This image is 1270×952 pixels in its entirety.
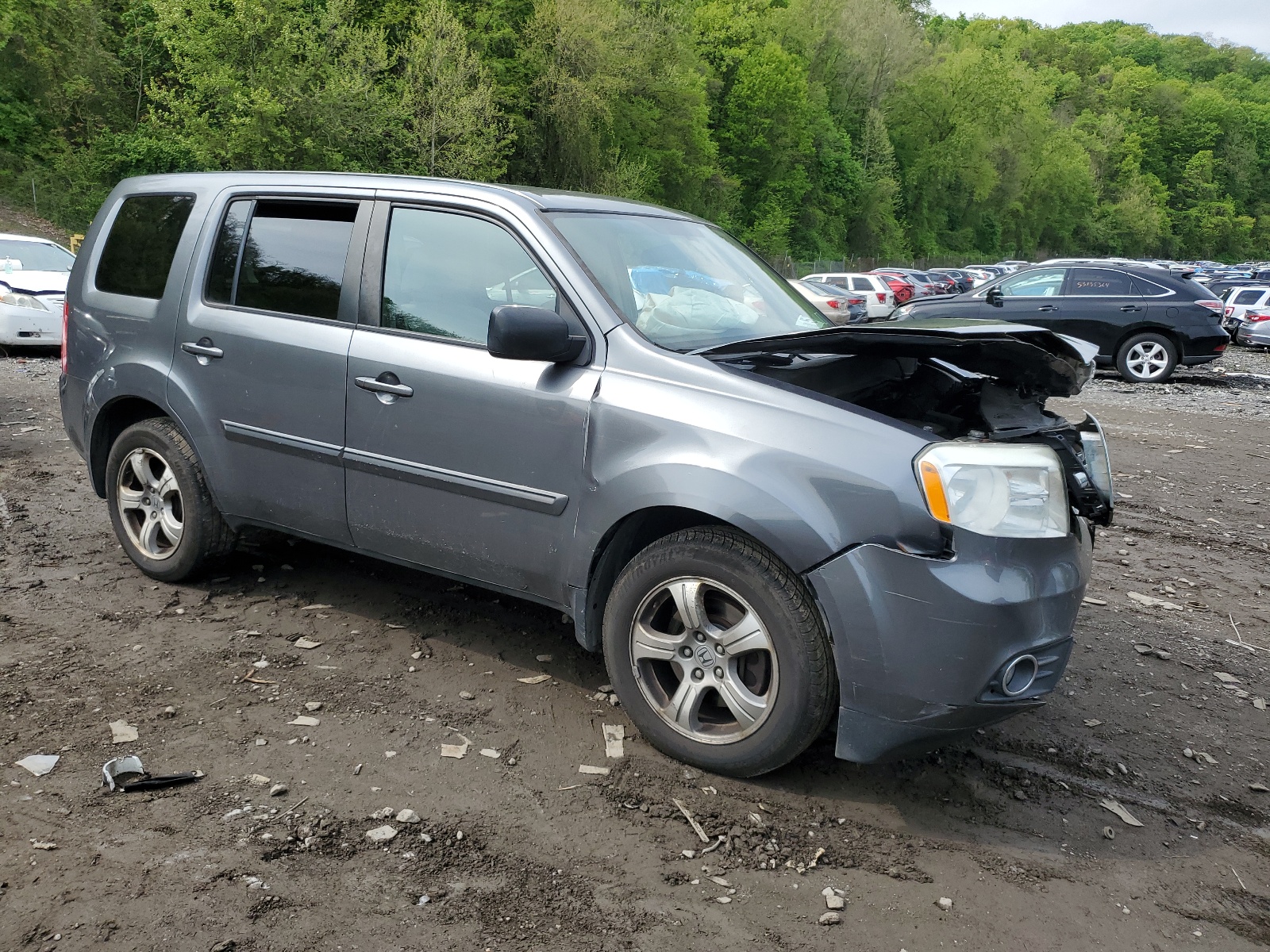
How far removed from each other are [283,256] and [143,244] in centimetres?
102

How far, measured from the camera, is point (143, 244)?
5184 millimetres

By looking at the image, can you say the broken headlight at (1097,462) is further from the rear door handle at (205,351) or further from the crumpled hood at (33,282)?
the crumpled hood at (33,282)

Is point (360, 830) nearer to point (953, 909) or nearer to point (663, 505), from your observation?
point (663, 505)

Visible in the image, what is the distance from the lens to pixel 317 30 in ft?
120

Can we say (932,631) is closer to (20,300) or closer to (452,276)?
(452,276)

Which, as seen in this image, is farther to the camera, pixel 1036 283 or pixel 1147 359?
pixel 1036 283

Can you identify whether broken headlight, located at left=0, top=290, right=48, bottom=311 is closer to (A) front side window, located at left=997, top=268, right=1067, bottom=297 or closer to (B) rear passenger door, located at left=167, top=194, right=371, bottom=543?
(B) rear passenger door, located at left=167, top=194, right=371, bottom=543

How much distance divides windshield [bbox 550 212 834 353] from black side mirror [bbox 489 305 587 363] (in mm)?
326

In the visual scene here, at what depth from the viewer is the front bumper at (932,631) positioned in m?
3.18

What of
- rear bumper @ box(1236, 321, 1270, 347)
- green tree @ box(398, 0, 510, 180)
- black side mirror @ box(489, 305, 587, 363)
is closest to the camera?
black side mirror @ box(489, 305, 587, 363)

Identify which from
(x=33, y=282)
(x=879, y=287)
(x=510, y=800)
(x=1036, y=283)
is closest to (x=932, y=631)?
(x=510, y=800)

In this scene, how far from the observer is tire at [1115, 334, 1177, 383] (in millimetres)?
17047

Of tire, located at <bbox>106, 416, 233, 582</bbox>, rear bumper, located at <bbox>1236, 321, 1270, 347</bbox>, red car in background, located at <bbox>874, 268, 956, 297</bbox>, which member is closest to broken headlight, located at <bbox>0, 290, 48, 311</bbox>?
tire, located at <bbox>106, 416, 233, 582</bbox>

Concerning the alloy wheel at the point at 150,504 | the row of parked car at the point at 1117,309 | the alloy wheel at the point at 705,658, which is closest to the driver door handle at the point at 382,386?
the alloy wheel at the point at 705,658
